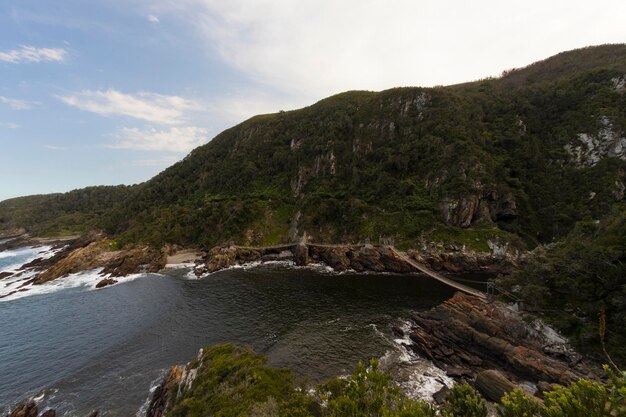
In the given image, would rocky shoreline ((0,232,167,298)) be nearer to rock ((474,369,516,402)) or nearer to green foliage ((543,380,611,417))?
rock ((474,369,516,402))

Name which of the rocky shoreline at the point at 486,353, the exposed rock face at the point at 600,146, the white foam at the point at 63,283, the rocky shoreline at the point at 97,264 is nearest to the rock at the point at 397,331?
the rocky shoreline at the point at 486,353

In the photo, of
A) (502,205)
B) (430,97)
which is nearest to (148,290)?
(502,205)

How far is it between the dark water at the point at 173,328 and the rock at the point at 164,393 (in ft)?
4.71

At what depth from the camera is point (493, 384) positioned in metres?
29.2

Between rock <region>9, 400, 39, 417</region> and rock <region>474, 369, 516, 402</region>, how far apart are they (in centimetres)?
4545

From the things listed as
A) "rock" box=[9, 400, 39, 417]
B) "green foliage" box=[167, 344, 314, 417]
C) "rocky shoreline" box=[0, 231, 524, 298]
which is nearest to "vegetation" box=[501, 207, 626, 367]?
"rocky shoreline" box=[0, 231, 524, 298]

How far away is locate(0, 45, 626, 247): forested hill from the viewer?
8312 cm

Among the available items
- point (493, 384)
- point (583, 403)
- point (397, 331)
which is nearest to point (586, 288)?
point (493, 384)

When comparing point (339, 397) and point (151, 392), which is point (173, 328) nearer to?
point (151, 392)

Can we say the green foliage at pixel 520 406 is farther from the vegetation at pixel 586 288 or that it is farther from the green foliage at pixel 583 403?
the vegetation at pixel 586 288

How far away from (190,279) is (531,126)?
122054mm

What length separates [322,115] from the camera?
138875 millimetres

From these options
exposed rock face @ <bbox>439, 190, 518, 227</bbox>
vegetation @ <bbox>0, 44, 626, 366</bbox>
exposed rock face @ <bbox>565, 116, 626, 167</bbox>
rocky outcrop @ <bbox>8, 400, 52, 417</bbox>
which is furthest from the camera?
exposed rock face @ <bbox>439, 190, 518, 227</bbox>

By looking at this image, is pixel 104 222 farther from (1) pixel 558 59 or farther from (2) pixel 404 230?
(1) pixel 558 59
